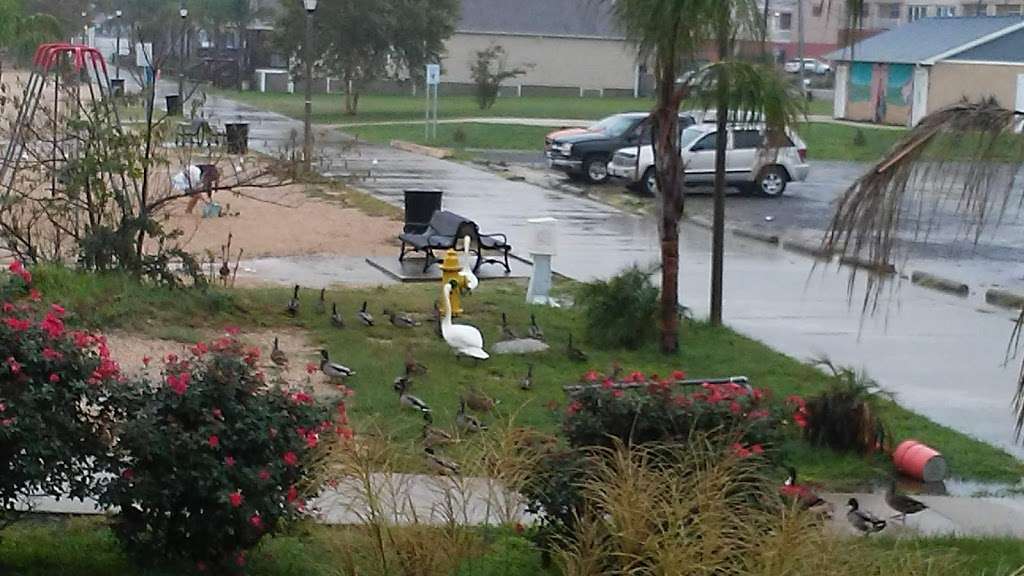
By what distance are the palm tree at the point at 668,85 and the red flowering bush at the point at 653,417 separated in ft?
21.1

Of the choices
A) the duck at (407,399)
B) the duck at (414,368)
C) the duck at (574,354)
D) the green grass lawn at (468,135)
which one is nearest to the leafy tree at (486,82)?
the green grass lawn at (468,135)

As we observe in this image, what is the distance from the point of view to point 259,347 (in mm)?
14477

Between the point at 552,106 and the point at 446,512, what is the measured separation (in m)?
67.3

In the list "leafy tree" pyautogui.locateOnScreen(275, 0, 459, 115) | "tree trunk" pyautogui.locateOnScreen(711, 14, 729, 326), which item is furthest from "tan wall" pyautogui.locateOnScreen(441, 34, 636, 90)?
"tree trunk" pyautogui.locateOnScreen(711, 14, 729, 326)

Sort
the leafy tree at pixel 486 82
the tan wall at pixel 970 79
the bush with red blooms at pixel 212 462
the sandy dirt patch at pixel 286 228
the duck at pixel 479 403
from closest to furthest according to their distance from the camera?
the bush with red blooms at pixel 212 462 < the duck at pixel 479 403 < the sandy dirt patch at pixel 286 228 < the tan wall at pixel 970 79 < the leafy tree at pixel 486 82

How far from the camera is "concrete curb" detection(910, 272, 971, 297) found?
21547 millimetres

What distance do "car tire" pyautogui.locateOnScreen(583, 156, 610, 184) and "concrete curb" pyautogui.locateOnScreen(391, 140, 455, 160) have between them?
21.7ft

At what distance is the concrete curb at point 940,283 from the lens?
848 inches

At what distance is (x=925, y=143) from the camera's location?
5680 mm

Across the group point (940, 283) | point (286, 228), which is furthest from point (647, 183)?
point (940, 283)

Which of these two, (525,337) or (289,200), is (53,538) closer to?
(525,337)

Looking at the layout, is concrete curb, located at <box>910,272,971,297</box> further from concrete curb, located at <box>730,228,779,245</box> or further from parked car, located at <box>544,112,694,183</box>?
parked car, located at <box>544,112,694,183</box>

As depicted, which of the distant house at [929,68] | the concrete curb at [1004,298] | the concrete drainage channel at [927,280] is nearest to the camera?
the concrete curb at [1004,298]

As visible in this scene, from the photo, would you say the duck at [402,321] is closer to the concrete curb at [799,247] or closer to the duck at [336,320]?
the duck at [336,320]
